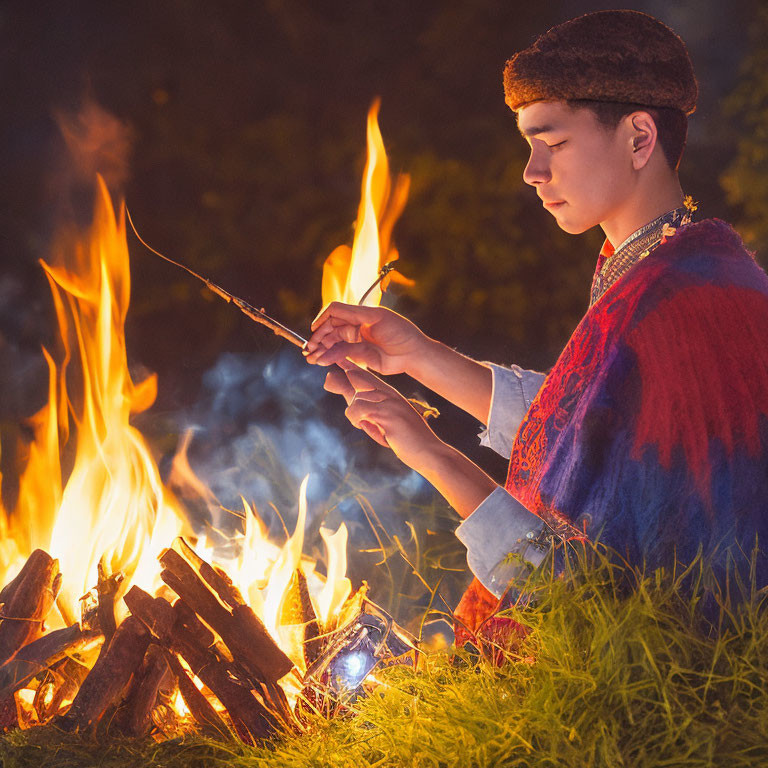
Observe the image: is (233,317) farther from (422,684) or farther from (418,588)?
(422,684)

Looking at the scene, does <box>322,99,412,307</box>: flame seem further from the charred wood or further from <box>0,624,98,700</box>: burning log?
the charred wood

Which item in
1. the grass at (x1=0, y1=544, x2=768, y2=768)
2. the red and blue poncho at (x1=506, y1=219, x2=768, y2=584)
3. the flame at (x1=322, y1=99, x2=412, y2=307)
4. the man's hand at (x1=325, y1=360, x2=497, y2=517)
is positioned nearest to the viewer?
the grass at (x1=0, y1=544, x2=768, y2=768)

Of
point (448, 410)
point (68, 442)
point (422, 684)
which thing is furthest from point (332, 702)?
point (68, 442)

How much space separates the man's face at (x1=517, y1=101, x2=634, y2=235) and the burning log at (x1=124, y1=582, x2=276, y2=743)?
1313mm

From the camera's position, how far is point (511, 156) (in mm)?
3445

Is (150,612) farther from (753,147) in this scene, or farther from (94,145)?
(753,147)

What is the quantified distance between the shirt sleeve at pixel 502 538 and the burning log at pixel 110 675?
3.13 feet

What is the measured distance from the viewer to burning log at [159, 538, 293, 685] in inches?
77.2

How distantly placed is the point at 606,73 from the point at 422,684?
4.11 feet

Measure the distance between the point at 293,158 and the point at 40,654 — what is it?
A: 219 centimetres

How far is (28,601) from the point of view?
217 centimetres

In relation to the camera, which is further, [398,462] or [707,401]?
[398,462]

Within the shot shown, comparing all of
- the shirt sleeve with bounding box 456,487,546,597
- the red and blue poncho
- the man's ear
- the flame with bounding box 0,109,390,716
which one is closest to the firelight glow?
the flame with bounding box 0,109,390,716

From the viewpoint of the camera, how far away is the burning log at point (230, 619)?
1.96m
